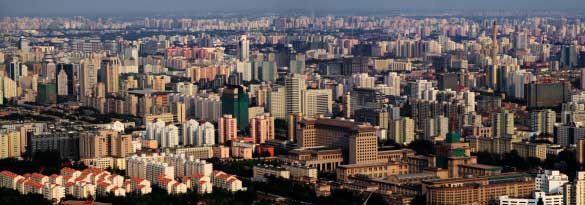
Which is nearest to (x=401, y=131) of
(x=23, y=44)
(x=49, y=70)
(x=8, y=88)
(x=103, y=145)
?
(x=103, y=145)

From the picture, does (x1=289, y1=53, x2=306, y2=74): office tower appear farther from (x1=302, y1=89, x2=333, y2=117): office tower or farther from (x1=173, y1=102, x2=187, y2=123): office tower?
(x1=173, y1=102, x2=187, y2=123): office tower

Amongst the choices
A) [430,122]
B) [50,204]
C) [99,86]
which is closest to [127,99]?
[99,86]

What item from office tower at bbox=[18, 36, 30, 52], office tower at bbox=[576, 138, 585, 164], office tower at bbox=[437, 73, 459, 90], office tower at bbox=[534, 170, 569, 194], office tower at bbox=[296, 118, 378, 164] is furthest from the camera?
office tower at bbox=[18, 36, 30, 52]

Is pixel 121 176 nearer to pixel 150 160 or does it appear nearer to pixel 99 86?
pixel 150 160

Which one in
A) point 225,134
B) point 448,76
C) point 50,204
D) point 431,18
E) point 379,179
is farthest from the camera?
point 431,18

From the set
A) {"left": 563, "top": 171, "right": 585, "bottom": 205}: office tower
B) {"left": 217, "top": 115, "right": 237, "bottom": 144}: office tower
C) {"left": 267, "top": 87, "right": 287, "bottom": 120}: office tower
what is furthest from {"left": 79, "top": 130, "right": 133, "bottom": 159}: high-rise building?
{"left": 563, "top": 171, "right": 585, "bottom": 205}: office tower

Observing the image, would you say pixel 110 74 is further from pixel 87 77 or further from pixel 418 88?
pixel 418 88
